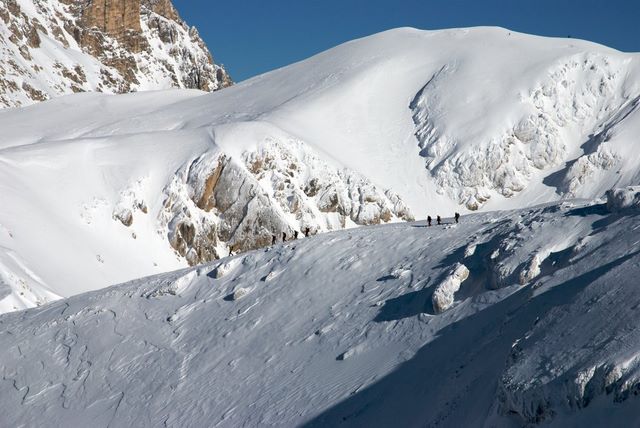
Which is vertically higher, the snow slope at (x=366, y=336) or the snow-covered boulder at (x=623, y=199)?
the snow-covered boulder at (x=623, y=199)

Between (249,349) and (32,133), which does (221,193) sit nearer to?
(32,133)

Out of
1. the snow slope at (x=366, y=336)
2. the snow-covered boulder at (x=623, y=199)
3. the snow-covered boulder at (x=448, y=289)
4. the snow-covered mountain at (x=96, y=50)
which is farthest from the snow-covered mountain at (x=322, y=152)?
the snow-covered mountain at (x=96, y=50)

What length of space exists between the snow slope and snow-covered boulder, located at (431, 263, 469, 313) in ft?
0.32

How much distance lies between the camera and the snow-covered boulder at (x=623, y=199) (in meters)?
23.3

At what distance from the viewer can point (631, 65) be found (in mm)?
78812

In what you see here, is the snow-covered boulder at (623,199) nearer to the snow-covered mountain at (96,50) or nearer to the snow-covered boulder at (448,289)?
the snow-covered boulder at (448,289)

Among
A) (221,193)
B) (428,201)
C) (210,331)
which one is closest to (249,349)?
(210,331)

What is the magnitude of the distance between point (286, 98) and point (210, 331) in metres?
54.7

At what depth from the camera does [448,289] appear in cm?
2442

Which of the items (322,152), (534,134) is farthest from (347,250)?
(534,134)

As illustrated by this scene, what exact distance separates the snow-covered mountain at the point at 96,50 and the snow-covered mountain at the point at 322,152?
47.7 meters

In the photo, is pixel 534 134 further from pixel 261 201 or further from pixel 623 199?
pixel 623 199

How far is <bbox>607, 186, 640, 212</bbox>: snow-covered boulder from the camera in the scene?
76.6 feet

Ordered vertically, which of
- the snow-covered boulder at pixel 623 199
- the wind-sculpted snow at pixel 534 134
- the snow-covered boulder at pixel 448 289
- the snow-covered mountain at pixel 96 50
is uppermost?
the snow-covered mountain at pixel 96 50
